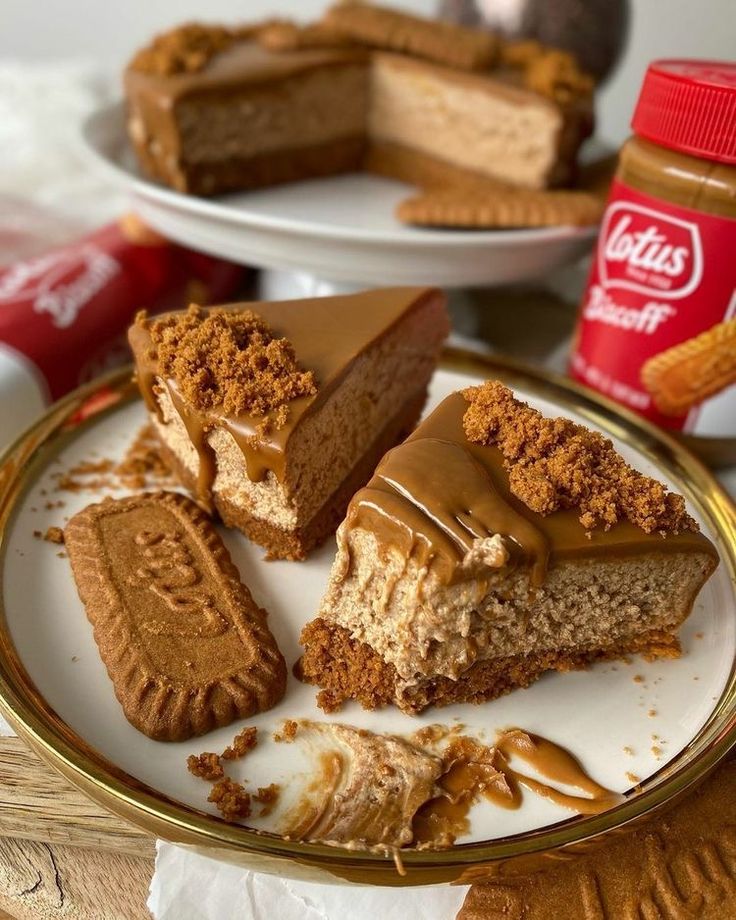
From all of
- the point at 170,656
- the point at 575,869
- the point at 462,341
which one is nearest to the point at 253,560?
the point at 170,656

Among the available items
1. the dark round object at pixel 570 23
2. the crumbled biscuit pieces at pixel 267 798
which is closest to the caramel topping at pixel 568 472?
the crumbled biscuit pieces at pixel 267 798

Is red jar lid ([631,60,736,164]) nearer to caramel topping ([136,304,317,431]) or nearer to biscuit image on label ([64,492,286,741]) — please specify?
caramel topping ([136,304,317,431])

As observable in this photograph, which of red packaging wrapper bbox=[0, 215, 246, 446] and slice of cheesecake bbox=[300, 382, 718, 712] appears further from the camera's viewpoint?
red packaging wrapper bbox=[0, 215, 246, 446]

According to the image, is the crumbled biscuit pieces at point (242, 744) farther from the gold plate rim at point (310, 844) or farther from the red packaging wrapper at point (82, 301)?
the red packaging wrapper at point (82, 301)

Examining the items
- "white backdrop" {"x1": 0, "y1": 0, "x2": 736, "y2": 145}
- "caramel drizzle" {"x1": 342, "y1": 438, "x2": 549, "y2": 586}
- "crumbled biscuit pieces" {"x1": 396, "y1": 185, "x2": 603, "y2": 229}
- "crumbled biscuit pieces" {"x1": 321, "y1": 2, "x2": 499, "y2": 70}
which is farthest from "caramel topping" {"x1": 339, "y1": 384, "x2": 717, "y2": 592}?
"white backdrop" {"x1": 0, "y1": 0, "x2": 736, "y2": 145}

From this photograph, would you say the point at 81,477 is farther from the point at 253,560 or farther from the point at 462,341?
the point at 462,341

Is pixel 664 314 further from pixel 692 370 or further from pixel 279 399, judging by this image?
pixel 279 399

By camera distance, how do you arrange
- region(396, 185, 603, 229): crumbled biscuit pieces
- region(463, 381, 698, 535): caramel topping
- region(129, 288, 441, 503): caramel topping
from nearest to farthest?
region(463, 381, 698, 535): caramel topping
region(129, 288, 441, 503): caramel topping
region(396, 185, 603, 229): crumbled biscuit pieces

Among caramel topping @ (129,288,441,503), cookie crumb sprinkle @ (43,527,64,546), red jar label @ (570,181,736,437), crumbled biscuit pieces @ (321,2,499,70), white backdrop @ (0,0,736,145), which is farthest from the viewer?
white backdrop @ (0,0,736,145)
